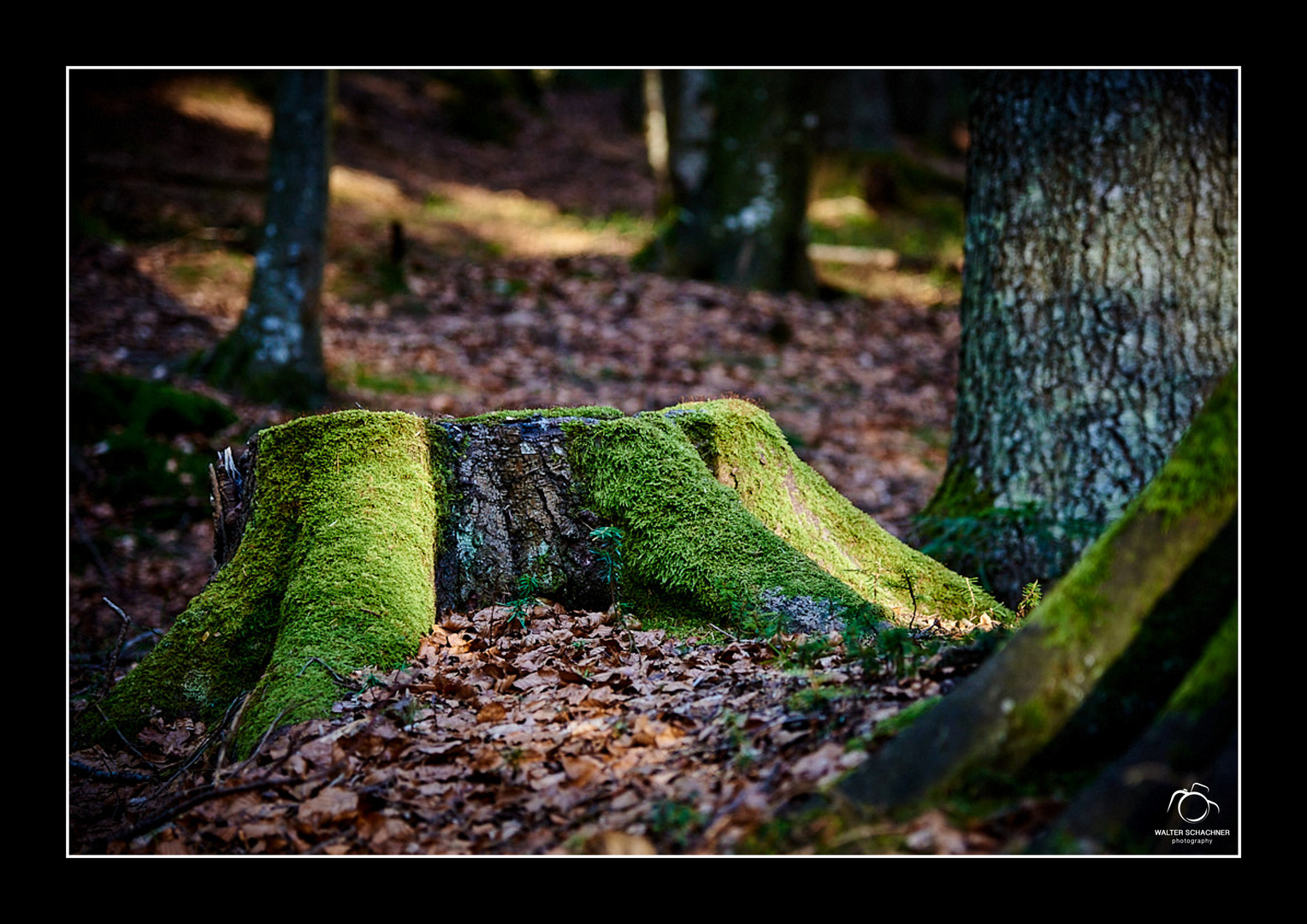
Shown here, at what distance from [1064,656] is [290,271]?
919cm

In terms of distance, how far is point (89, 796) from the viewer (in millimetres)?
3508

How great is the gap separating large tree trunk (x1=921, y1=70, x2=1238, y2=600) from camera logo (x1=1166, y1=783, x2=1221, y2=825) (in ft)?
10.2

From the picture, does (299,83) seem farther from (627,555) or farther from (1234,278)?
(1234,278)

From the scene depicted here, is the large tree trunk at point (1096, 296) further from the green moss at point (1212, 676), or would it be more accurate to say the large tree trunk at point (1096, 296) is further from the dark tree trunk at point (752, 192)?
the dark tree trunk at point (752, 192)

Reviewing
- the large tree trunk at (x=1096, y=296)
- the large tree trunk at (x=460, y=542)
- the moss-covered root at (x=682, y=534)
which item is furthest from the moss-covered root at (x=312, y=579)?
the large tree trunk at (x=1096, y=296)

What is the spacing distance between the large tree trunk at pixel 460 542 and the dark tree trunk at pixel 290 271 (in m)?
5.44

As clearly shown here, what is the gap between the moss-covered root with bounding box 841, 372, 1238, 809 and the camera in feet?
7.96

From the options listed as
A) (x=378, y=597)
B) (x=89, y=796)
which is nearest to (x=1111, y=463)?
(x=378, y=597)

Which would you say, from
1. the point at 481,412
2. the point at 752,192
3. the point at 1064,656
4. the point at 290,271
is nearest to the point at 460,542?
the point at 1064,656

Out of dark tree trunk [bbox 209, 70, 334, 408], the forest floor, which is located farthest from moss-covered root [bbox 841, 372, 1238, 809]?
dark tree trunk [bbox 209, 70, 334, 408]

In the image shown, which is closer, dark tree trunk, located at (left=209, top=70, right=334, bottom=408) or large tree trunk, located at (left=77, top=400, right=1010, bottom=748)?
large tree trunk, located at (left=77, top=400, right=1010, bottom=748)

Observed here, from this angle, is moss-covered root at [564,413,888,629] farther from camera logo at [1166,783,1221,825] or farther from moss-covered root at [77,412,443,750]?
camera logo at [1166,783,1221,825]

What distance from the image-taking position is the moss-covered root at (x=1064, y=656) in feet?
7.96

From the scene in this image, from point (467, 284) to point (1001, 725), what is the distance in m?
12.2
